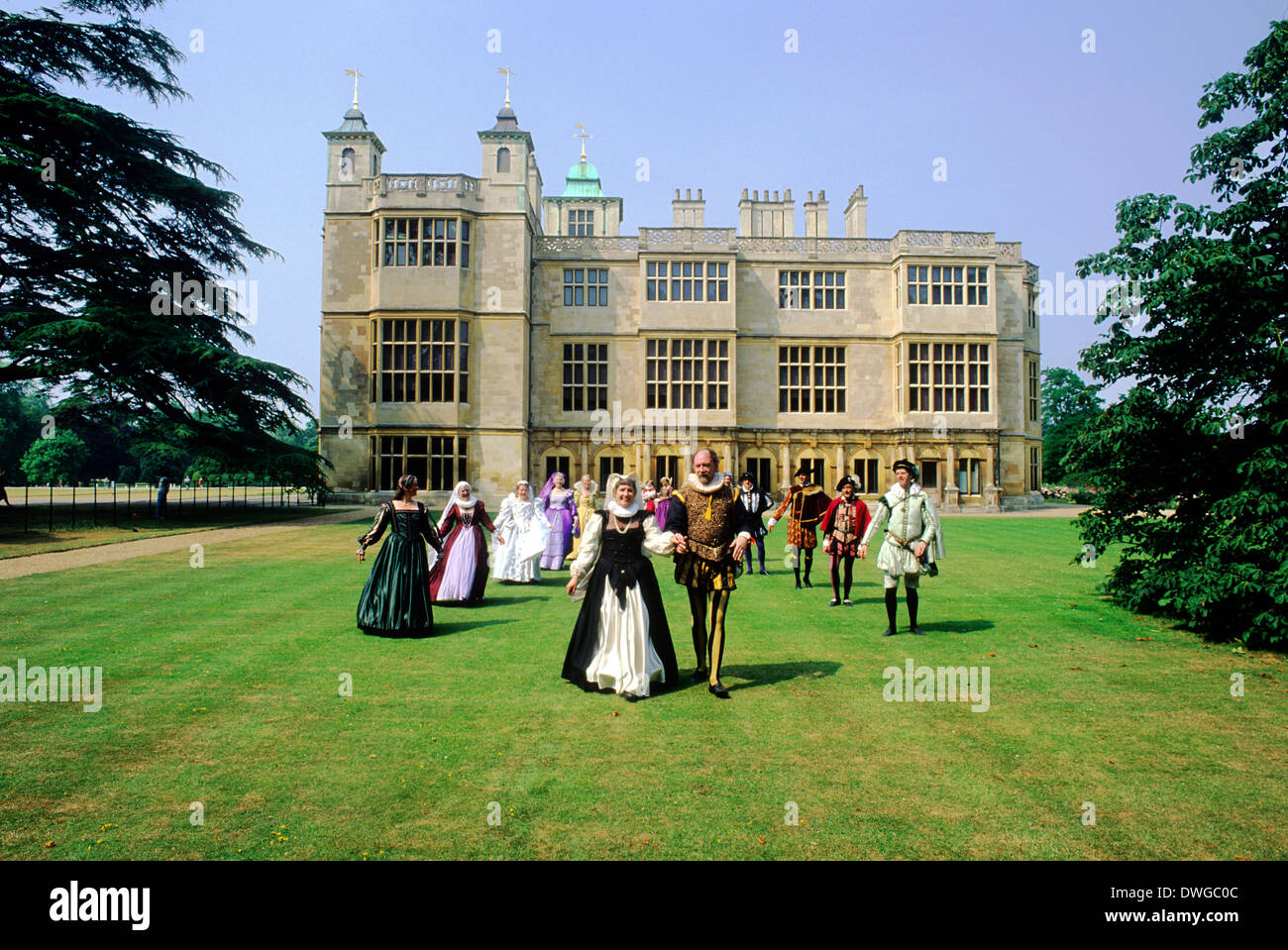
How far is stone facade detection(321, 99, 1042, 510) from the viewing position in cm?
3281

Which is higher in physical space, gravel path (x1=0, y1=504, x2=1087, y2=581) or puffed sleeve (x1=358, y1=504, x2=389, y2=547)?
puffed sleeve (x1=358, y1=504, x2=389, y2=547)

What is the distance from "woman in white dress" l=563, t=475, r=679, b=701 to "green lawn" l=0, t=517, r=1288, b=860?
243 mm

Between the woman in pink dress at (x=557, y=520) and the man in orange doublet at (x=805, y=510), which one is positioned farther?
the woman in pink dress at (x=557, y=520)

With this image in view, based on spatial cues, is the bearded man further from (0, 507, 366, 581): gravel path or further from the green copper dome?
the green copper dome

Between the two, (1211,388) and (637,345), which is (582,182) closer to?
(637,345)

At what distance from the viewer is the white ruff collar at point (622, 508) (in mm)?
7077

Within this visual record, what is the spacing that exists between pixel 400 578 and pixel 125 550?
37.8 ft

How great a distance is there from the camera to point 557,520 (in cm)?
1534

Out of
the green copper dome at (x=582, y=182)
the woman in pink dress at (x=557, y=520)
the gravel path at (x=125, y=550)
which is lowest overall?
the gravel path at (x=125, y=550)

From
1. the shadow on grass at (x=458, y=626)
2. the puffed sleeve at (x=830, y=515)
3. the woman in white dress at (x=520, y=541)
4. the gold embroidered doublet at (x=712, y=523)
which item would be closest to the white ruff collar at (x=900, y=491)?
the puffed sleeve at (x=830, y=515)

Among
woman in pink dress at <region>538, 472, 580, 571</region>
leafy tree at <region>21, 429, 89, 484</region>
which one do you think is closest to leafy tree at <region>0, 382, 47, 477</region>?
leafy tree at <region>21, 429, 89, 484</region>

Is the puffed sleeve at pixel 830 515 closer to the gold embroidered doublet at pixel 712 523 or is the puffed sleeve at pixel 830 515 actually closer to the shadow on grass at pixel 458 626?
the shadow on grass at pixel 458 626

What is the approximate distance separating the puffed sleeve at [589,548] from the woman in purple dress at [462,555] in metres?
4.53

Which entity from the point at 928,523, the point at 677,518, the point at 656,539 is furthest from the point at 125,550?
the point at 928,523
